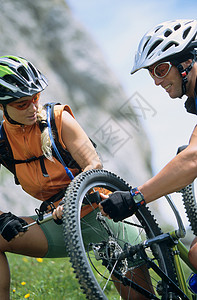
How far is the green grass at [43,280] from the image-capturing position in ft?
15.2

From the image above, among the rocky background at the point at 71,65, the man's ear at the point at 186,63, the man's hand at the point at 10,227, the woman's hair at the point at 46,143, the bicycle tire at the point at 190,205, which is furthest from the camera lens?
the rocky background at the point at 71,65

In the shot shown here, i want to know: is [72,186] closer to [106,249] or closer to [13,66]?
[106,249]

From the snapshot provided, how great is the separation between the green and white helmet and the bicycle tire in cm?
151

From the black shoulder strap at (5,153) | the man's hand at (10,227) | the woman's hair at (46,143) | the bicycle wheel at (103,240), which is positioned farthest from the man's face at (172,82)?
the man's hand at (10,227)

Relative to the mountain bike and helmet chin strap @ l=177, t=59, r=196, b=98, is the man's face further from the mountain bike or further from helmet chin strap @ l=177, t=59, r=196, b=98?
the mountain bike

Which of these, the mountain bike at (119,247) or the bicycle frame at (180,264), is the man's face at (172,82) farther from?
the bicycle frame at (180,264)

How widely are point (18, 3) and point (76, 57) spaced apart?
7.11ft

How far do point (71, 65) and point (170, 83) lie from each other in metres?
9.98

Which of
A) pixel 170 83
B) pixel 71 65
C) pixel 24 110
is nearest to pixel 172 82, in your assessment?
pixel 170 83

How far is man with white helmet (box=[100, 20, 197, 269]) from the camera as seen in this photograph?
2.97 m

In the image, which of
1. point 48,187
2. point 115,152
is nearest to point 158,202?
point 115,152

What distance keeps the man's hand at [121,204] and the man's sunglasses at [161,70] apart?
907 mm

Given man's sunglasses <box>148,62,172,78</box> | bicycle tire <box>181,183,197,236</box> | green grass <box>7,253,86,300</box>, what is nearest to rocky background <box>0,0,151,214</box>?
green grass <box>7,253,86,300</box>

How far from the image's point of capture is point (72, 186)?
2.97 m
